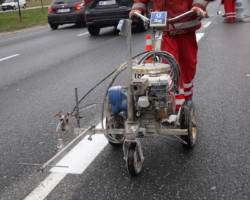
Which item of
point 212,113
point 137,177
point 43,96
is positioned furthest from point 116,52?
point 137,177

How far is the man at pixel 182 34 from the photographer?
165 inches

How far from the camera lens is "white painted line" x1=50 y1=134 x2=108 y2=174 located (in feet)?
12.2

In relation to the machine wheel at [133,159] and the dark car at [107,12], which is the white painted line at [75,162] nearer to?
the machine wheel at [133,159]

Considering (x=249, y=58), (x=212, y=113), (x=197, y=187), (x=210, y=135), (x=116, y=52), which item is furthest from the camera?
(x=116, y=52)

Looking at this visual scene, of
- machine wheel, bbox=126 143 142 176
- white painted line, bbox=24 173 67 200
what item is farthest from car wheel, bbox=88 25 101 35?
machine wheel, bbox=126 143 142 176

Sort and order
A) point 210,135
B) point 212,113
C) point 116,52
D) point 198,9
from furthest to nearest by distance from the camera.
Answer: point 116,52 < point 212,113 < point 210,135 < point 198,9

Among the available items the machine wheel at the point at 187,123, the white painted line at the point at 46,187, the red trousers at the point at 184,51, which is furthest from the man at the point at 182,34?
the white painted line at the point at 46,187

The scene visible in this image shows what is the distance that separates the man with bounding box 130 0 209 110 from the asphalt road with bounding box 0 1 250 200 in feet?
1.87

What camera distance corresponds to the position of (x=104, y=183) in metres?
3.45

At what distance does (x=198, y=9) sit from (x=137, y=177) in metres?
1.56

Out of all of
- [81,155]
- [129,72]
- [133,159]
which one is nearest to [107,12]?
[81,155]

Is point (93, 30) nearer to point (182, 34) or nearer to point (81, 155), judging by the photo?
point (182, 34)

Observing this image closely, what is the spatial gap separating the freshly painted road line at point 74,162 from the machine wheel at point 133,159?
1.61ft

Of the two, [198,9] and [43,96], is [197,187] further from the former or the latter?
[43,96]
